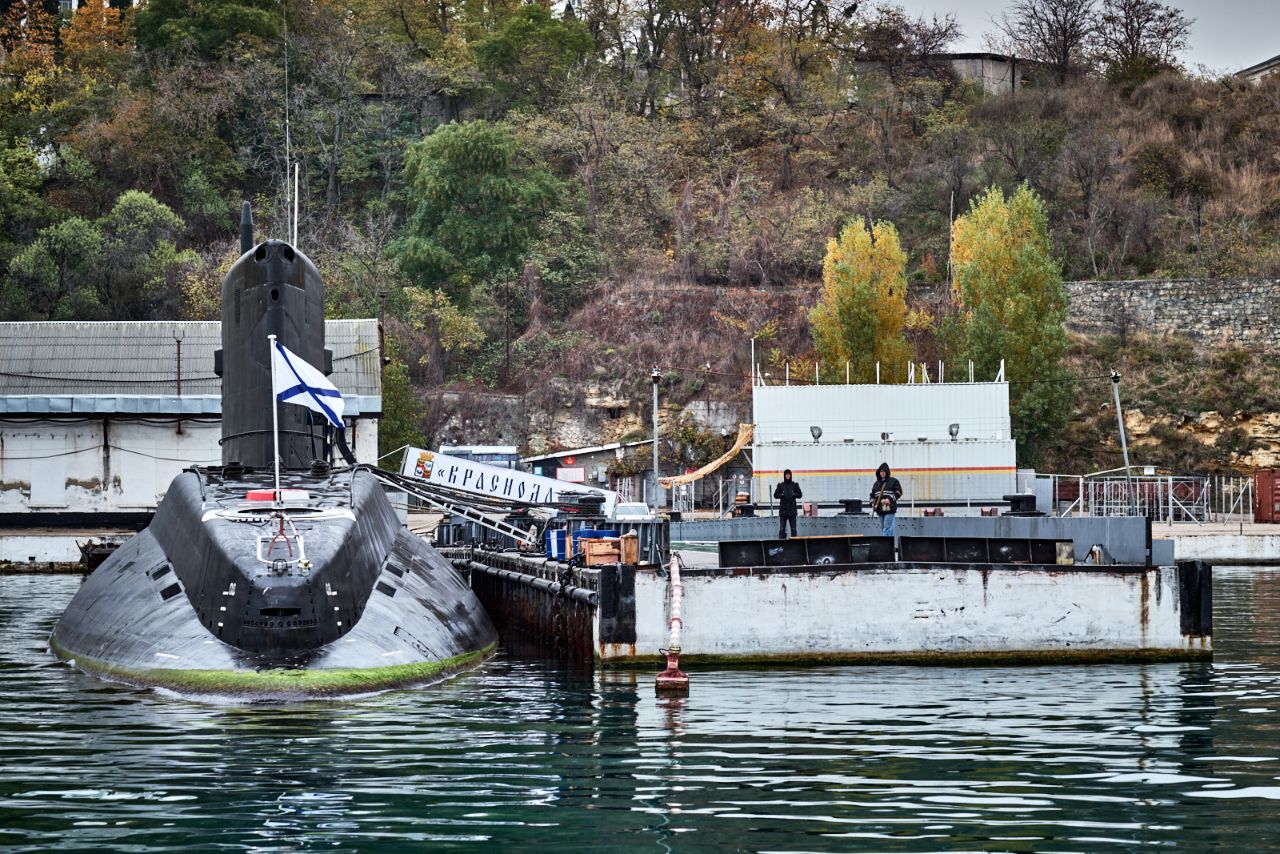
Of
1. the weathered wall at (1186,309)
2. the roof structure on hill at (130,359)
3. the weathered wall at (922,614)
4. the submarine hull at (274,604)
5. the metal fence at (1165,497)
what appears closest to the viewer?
the submarine hull at (274,604)

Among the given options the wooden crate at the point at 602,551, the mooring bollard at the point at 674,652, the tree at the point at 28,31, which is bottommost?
the mooring bollard at the point at 674,652

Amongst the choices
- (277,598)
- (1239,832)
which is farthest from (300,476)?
(1239,832)

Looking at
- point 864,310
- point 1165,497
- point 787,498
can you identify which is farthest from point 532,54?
point 787,498

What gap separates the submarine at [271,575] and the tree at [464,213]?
48.0 meters

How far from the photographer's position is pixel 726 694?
21.7 metres

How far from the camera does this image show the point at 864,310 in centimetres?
6366

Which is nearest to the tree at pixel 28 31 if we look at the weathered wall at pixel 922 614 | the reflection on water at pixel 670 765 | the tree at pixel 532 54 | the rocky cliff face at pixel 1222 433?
the tree at pixel 532 54

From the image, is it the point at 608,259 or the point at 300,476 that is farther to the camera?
the point at 608,259

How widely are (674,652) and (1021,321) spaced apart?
137ft

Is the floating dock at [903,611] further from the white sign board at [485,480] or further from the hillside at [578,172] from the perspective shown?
the hillside at [578,172]

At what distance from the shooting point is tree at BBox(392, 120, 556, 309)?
7919 cm

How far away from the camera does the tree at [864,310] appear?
209 ft

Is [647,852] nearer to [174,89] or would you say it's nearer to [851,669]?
[851,669]

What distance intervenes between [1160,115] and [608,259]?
3020 centimetres
